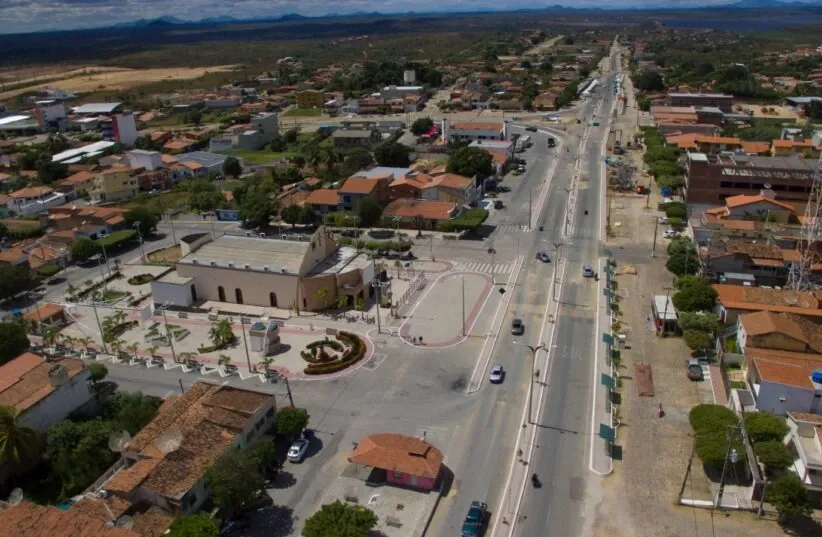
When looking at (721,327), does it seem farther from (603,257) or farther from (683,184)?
(683,184)

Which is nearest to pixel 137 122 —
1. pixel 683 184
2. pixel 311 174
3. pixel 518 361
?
pixel 311 174

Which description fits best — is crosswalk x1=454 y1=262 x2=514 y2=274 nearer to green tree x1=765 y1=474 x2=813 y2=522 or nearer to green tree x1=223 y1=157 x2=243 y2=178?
green tree x1=765 y1=474 x2=813 y2=522

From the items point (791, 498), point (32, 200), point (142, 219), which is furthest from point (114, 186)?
point (791, 498)

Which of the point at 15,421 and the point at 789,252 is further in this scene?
the point at 789,252

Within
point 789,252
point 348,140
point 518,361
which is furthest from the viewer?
point 348,140

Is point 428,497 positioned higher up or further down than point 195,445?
further down

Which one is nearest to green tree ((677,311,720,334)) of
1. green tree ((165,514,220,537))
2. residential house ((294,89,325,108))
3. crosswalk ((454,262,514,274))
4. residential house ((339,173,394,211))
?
crosswalk ((454,262,514,274))

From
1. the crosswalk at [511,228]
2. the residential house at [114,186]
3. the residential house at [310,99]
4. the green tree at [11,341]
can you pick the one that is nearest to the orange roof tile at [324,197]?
the crosswalk at [511,228]
